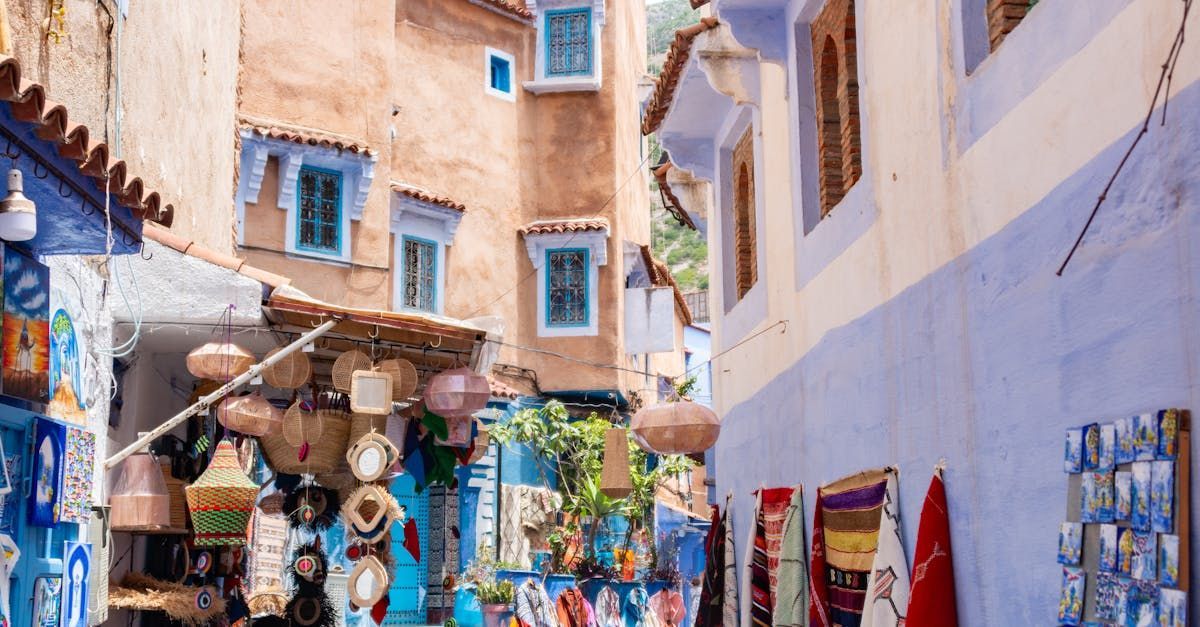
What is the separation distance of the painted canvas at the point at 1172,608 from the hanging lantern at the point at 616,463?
11874 mm

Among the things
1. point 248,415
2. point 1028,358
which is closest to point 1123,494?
point 1028,358

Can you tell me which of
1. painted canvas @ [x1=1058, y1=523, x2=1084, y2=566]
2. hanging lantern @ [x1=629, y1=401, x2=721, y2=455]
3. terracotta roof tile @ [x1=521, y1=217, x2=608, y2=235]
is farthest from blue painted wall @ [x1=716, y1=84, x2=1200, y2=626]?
terracotta roof tile @ [x1=521, y1=217, x2=608, y2=235]

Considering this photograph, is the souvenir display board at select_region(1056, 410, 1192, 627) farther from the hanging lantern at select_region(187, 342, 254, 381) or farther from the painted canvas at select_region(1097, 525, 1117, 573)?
the hanging lantern at select_region(187, 342, 254, 381)

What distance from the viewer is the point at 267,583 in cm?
1141

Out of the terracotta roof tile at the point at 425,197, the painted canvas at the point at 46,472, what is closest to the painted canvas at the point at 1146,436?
the painted canvas at the point at 46,472

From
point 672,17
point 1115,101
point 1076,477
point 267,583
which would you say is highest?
point 672,17

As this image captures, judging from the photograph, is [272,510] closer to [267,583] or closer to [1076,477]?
[267,583]

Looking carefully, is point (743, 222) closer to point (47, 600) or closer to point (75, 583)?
point (75, 583)

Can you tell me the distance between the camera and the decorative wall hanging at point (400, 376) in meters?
10.1

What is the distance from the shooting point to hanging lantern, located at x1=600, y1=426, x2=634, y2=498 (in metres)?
16.0

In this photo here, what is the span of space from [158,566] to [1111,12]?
8.96 m

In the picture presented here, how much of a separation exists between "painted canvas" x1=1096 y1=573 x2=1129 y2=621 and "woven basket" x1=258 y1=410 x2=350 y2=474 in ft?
21.5

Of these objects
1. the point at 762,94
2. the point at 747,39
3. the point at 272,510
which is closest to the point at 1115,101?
the point at 747,39

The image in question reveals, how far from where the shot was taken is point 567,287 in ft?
83.7
